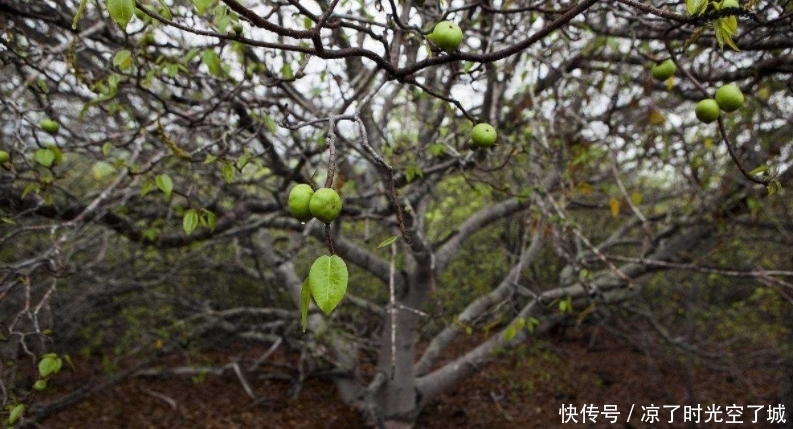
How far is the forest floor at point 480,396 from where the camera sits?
20.0 ft

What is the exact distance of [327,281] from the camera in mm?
964

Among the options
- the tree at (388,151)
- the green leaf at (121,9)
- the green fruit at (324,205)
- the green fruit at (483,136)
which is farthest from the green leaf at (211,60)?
the green fruit at (324,205)

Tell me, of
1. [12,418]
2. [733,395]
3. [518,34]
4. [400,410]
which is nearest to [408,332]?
[400,410]

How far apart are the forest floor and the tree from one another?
3.05 feet

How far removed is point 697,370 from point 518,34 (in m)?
7.66

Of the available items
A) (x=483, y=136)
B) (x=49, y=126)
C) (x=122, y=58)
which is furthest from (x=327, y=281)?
(x=49, y=126)

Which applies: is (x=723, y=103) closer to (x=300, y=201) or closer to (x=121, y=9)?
(x=300, y=201)

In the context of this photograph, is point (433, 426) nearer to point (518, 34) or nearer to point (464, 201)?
point (464, 201)

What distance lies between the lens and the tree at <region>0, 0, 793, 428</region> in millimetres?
2506

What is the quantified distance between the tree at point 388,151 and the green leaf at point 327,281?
22 centimetres

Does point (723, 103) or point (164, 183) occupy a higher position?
point (723, 103)

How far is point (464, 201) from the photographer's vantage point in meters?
8.32

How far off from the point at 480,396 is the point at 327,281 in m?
6.76

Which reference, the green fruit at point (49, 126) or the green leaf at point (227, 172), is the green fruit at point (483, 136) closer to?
the green leaf at point (227, 172)
